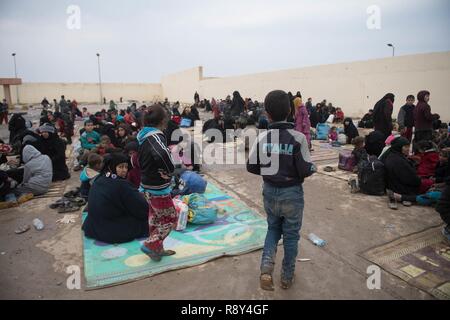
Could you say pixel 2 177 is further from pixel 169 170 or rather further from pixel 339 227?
pixel 339 227

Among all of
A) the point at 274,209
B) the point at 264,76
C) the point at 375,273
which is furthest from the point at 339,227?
the point at 264,76

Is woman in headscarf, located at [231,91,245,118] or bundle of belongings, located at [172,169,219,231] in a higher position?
woman in headscarf, located at [231,91,245,118]

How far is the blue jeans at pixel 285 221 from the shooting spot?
7.84ft

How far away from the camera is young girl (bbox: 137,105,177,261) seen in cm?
265

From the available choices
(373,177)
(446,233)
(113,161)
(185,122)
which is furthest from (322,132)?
(113,161)

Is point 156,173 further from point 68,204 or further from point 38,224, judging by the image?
point 68,204

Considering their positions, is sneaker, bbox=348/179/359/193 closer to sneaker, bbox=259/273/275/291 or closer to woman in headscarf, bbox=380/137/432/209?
woman in headscarf, bbox=380/137/432/209

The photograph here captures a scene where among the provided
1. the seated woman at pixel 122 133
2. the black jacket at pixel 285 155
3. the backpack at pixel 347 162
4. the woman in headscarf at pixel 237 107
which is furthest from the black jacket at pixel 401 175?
the woman in headscarf at pixel 237 107

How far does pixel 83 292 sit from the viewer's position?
2.49m

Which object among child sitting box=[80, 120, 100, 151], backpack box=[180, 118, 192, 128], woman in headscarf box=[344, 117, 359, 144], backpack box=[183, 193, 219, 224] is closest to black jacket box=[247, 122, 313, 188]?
backpack box=[183, 193, 219, 224]

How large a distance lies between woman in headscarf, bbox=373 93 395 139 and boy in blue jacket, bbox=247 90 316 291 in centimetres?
523

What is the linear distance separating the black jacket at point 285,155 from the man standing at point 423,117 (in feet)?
17.3
